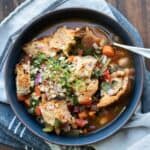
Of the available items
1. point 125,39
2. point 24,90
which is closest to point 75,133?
point 24,90

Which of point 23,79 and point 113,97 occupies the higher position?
point 23,79

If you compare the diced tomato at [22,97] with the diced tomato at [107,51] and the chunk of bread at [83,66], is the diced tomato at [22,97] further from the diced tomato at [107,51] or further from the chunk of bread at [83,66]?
the diced tomato at [107,51]

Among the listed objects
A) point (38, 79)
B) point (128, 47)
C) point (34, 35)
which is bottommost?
point (128, 47)

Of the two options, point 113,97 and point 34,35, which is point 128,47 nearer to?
point 113,97

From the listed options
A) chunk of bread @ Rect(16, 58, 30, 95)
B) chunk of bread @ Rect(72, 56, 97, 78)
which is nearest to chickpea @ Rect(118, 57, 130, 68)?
chunk of bread @ Rect(72, 56, 97, 78)

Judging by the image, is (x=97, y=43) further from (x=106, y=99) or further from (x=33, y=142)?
(x=33, y=142)

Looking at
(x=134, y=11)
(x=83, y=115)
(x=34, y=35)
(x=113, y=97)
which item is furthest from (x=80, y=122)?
(x=134, y=11)
